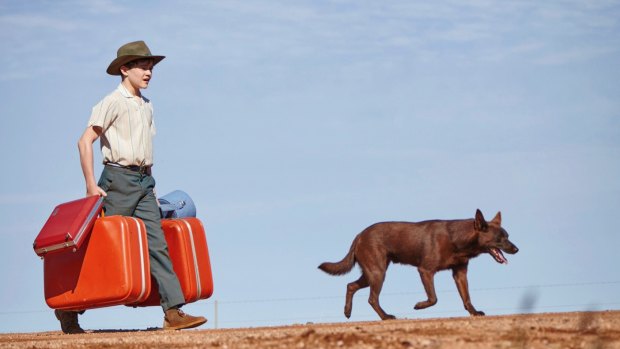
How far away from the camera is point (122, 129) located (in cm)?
863

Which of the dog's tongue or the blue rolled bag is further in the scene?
the dog's tongue

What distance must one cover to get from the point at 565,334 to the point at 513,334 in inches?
11.9

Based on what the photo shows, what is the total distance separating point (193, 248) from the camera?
30.4 ft

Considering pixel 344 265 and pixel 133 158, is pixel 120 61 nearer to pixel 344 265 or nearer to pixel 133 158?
pixel 133 158

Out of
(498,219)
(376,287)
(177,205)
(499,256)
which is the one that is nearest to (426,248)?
(376,287)

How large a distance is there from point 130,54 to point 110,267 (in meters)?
1.69

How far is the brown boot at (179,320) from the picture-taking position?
868 cm

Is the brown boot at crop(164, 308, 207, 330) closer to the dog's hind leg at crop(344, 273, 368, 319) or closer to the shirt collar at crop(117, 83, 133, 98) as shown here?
the shirt collar at crop(117, 83, 133, 98)

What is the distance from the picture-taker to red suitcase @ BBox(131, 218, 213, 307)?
9.21 metres

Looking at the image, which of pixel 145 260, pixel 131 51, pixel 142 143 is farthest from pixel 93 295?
pixel 131 51

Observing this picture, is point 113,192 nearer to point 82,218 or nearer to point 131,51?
point 82,218

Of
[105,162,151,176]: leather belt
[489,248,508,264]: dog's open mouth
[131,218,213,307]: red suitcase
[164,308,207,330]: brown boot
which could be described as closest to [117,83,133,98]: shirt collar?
[105,162,151,176]: leather belt

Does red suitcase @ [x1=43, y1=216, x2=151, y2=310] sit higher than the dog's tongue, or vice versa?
red suitcase @ [x1=43, y1=216, x2=151, y2=310]

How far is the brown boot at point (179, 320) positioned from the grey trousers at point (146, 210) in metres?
0.07
